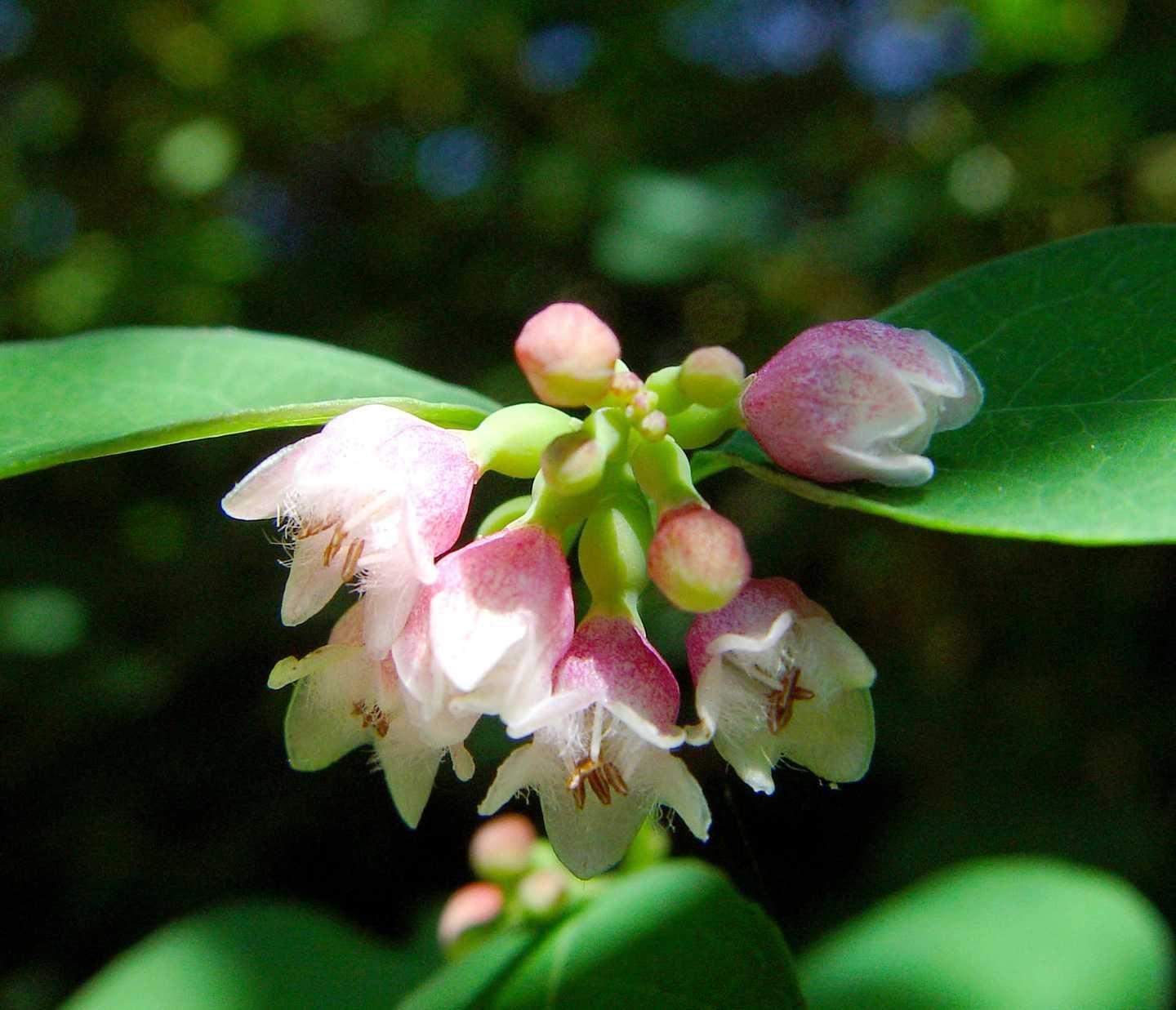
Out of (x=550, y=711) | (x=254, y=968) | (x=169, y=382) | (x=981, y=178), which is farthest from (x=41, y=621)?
(x=981, y=178)

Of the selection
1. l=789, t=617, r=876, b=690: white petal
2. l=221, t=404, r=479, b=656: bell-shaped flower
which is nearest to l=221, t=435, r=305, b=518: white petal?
l=221, t=404, r=479, b=656: bell-shaped flower

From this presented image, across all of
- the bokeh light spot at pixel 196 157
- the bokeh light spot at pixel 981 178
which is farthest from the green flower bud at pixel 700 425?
the bokeh light spot at pixel 196 157

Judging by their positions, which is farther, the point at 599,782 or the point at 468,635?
the point at 599,782

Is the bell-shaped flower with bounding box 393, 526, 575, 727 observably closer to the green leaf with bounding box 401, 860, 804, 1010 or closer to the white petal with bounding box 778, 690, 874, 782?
the white petal with bounding box 778, 690, 874, 782

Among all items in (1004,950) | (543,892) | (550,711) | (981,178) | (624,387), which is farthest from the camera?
(981,178)

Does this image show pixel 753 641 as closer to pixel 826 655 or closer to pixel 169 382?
pixel 826 655

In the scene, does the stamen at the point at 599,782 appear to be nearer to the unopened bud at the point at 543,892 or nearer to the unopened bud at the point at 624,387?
the unopened bud at the point at 624,387

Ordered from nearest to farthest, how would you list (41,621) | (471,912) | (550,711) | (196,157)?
1. (550,711)
2. (471,912)
3. (41,621)
4. (196,157)

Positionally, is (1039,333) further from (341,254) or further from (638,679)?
(341,254)
